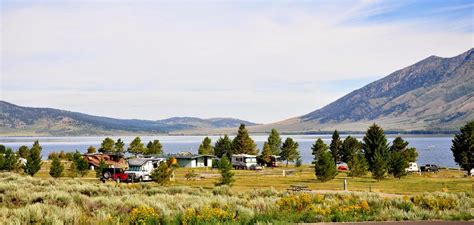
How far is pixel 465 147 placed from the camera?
73875 millimetres

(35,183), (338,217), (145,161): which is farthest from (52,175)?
(338,217)

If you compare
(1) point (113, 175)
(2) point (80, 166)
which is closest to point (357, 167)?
(1) point (113, 175)

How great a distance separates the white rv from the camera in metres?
91.8

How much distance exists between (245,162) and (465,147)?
36711 millimetres

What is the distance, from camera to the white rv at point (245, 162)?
9181cm

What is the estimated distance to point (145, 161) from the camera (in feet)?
213

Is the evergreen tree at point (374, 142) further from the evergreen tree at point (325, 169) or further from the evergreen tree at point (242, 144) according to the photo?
the evergreen tree at point (242, 144)

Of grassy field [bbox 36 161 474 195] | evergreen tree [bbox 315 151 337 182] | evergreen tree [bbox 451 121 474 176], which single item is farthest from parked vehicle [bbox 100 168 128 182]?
evergreen tree [bbox 451 121 474 176]

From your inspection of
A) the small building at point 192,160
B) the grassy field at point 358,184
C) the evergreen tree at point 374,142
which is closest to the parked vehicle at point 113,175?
the grassy field at point 358,184

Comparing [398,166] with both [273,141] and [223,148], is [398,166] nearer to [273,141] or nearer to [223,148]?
[223,148]

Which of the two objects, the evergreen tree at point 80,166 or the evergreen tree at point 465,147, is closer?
the evergreen tree at point 80,166

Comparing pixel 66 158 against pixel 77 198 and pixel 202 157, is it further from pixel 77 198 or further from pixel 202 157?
pixel 77 198

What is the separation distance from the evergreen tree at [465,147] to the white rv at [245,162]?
33436 mm

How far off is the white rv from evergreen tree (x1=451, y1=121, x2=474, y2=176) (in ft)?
110
